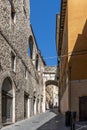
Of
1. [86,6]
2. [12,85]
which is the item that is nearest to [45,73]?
[86,6]

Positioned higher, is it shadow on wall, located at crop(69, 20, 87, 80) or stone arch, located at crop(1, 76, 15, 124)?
shadow on wall, located at crop(69, 20, 87, 80)

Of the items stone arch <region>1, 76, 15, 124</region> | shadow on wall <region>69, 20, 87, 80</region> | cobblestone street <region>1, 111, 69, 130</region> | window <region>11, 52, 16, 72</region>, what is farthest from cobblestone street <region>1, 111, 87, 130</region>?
shadow on wall <region>69, 20, 87, 80</region>

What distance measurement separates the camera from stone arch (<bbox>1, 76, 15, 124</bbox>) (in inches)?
823

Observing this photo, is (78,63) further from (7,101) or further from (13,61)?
(7,101)

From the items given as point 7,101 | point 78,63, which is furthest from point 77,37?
point 7,101

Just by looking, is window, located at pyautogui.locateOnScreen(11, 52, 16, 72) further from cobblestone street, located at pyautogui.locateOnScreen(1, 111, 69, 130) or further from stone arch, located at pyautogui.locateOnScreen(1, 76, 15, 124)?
cobblestone street, located at pyautogui.locateOnScreen(1, 111, 69, 130)

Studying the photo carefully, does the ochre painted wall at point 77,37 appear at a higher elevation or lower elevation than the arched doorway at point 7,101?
higher

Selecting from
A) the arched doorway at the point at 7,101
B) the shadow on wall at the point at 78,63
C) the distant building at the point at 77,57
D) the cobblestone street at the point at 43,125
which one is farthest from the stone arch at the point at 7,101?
the shadow on wall at the point at 78,63

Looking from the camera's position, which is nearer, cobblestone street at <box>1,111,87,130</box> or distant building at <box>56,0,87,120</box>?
cobblestone street at <box>1,111,87,130</box>

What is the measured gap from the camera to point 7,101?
22109 mm

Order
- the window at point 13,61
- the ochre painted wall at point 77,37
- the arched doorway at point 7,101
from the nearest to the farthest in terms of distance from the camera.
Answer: the arched doorway at point 7,101, the window at point 13,61, the ochre painted wall at point 77,37

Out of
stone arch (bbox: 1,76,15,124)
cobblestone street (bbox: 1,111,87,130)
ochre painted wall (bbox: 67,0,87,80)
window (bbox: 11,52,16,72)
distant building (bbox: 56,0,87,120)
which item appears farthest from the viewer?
ochre painted wall (bbox: 67,0,87,80)

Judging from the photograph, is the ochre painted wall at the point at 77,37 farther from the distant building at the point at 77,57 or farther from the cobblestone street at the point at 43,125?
the cobblestone street at the point at 43,125

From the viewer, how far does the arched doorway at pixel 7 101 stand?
21.0 m
